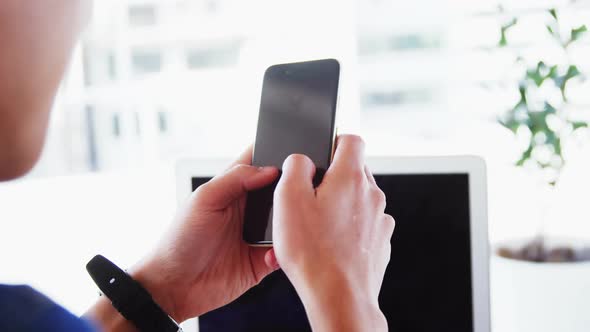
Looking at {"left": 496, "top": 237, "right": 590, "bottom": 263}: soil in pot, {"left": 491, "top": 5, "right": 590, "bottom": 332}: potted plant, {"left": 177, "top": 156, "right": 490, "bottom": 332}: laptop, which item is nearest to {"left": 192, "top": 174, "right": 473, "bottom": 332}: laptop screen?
{"left": 177, "top": 156, "right": 490, "bottom": 332}: laptop

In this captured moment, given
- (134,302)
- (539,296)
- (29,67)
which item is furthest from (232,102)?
(29,67)

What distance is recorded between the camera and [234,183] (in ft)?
1.70

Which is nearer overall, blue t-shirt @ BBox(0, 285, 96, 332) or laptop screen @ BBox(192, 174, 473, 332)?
blue t-shirt @ BBox(0, 285, 96, 332)

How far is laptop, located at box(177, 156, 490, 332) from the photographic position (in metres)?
0.60

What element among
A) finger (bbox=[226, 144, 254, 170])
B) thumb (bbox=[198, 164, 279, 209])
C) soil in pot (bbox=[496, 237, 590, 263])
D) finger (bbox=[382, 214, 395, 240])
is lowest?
soil in pot (bbox=[496, 237, 590, 263])

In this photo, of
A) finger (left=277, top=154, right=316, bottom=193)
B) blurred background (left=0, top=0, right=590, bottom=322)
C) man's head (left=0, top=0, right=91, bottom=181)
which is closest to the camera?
man's head (left=0, top=0, right=91, bottom=181)

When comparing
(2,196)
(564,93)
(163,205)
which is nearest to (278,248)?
(564,93)

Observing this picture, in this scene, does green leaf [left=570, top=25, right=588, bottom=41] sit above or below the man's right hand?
above

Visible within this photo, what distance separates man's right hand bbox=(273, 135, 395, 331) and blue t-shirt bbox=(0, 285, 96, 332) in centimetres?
15

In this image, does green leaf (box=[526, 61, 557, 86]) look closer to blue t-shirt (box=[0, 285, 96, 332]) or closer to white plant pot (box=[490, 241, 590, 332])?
white plant pot (box=[490, 241, 590, 332])

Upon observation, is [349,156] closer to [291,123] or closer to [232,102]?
[291,123]

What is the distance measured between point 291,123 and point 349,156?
13 centimetres

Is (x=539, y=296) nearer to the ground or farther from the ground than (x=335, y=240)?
nearer to the ground

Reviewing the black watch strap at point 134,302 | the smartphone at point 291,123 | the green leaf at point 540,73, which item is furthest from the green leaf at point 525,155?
the black watch strap at point 134,302
